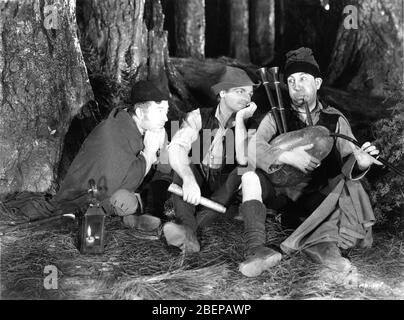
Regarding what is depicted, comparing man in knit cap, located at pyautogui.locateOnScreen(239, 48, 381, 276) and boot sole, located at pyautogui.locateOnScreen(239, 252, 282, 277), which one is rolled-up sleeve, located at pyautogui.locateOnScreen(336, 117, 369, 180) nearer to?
man in knit cap, located at pyautogui.locateOnScreen(239, 48, 381, 276)

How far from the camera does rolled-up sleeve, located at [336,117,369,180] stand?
14.8ft

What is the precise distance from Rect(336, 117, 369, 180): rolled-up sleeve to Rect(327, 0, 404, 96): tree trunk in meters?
3.36

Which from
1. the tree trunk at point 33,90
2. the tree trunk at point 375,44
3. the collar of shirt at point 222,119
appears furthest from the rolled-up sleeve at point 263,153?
the tree trunk at point 375,44

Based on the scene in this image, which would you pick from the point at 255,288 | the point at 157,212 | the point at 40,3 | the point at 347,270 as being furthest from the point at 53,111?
the point at 347,270

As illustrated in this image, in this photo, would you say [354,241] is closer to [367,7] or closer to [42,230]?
[42,230]

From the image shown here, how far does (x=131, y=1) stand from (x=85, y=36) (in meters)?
0.76

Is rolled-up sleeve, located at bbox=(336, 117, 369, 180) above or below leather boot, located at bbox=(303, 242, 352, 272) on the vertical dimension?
above

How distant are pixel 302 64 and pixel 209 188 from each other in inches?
57.5

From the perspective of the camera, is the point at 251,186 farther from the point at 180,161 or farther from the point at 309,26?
the point at 309,26

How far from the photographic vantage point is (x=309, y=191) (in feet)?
16.6

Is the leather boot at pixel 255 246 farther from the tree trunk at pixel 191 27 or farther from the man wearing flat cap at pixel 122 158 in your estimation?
the tree trunk at pixel 191 27

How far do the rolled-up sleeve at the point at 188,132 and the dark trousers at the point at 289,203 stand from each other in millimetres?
683

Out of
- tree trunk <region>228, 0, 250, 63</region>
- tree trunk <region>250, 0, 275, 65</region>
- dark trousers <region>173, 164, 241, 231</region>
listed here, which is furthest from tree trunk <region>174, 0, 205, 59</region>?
dark trousers <region>173, 164, 241, 231</region>

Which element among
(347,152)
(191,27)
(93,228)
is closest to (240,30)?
(191,27)
